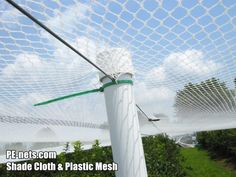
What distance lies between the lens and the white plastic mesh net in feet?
4.90

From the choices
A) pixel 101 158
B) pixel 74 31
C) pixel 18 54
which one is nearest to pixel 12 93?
pixel 18 54

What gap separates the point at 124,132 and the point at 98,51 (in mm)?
572

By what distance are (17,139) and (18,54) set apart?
5.69 ft

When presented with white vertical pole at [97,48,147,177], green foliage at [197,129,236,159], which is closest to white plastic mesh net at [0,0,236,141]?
white vertical pole at [97,48,147,177]

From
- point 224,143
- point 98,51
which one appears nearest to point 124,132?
point 98,51

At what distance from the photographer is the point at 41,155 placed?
409 cm

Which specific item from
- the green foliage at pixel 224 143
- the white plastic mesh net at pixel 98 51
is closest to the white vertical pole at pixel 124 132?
the white plastic mesh net at pixel 98 51

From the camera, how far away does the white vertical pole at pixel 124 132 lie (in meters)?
1.30

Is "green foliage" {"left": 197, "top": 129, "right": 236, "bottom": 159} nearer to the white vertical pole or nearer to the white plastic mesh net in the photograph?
the white plastic mesh net

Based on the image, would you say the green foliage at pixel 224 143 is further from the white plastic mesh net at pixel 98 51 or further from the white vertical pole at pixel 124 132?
the white vertical pole at pixel 124 132

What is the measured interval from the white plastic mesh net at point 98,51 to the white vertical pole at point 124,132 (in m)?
0.37

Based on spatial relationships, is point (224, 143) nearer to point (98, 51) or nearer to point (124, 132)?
point (98, 51)

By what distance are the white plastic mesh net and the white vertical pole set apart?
37 centimetres

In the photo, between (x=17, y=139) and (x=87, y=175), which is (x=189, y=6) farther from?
(x=87, y=175)
